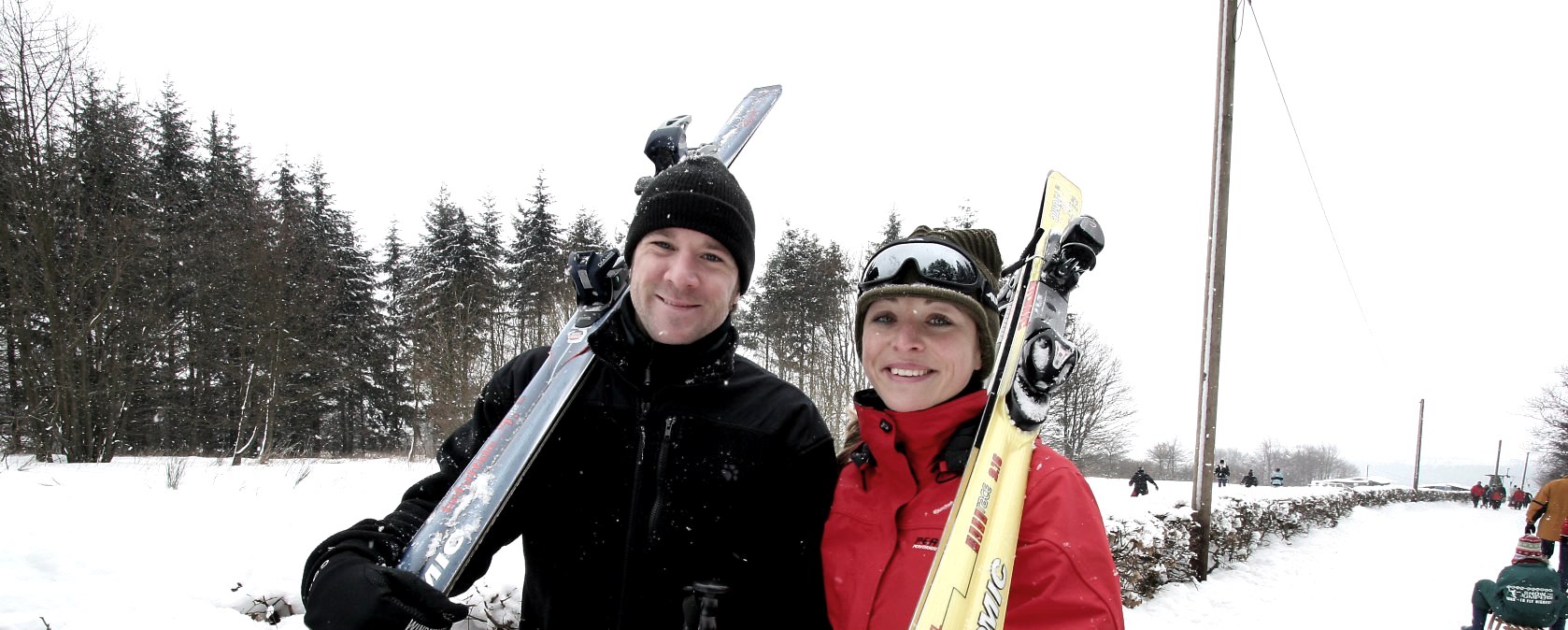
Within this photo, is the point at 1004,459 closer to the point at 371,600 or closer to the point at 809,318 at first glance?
the point at 371,600

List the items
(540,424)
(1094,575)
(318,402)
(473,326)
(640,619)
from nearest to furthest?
1. (1094,575)
2. (640,619)
3. (540,424)
4. (473,326)
5. (318,402)

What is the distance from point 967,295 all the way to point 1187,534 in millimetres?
8284

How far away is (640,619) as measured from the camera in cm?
159

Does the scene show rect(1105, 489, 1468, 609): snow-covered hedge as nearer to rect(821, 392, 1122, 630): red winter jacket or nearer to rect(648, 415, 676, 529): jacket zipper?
rect(821, 392, 1122, 630): red winter jacket

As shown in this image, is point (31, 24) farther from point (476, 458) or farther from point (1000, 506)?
point (1000, 506)

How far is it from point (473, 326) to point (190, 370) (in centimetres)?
832

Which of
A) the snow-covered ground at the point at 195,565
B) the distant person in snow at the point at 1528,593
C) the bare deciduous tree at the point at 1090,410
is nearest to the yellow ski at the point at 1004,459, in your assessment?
the snow-covered ground at the point at 195,565

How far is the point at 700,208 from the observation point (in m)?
1.80

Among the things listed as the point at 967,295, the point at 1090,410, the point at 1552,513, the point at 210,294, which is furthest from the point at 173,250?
the point at 1090,410

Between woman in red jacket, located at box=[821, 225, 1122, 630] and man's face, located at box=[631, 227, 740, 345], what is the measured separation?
0.43m

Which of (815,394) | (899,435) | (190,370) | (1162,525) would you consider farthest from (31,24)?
(815,394)

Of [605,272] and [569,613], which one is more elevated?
[605,272]

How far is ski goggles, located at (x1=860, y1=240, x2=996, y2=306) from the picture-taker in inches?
67.9

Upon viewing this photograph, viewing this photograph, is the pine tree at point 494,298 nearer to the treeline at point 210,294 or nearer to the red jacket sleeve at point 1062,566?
the treeline at point 210,294
